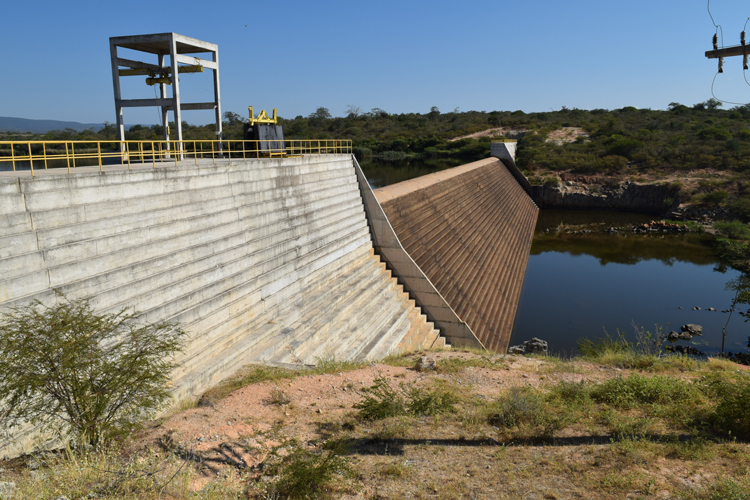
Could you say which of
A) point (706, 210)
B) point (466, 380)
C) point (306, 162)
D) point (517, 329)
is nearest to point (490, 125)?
point (706, 210)

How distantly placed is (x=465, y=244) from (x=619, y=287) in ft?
35.4

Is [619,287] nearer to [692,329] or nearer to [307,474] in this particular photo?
[692,329]

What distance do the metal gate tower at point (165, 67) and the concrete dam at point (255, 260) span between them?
2.91 meters

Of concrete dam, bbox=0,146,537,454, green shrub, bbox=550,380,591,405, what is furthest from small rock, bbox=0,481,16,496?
green shrub, bbox=550,380,591,405

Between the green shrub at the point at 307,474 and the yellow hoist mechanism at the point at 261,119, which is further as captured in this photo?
the yellow hoist mechanism at the point at 261,119

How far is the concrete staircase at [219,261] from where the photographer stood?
6957 mm

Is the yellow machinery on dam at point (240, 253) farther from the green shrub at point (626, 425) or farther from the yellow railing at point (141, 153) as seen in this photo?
the green shrub at point (626, 425)

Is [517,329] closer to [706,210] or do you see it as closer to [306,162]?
[306,162]

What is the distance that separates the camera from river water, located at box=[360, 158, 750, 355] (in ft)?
66.9

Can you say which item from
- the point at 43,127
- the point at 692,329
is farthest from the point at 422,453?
the point at 43,127

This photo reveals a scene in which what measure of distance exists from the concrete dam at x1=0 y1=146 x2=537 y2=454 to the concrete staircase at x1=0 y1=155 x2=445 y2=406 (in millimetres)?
26

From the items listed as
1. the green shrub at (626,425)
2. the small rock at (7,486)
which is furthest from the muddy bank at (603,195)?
the small rock at (7,486)

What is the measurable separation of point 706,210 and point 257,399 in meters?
45.3

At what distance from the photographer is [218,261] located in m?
10.0
